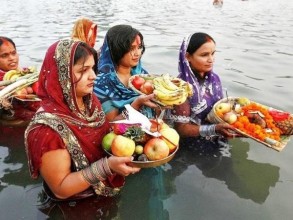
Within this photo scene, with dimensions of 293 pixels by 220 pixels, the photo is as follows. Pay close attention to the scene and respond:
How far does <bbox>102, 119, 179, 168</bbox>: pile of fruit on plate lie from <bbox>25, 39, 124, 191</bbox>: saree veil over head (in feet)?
0.72

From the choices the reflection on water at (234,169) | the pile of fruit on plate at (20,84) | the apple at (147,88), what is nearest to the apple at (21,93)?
the pile of fruit on plate at (20,84)

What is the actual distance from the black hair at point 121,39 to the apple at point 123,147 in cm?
153

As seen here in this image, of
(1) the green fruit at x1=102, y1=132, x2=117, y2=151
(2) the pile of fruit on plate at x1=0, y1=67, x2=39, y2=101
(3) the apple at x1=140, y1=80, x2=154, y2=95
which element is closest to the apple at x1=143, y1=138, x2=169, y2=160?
(1) the green fruit at x1=102, y1=132, x2=117, y2=151

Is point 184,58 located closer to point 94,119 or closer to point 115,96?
point 115,96

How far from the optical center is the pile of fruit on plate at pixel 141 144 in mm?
2574

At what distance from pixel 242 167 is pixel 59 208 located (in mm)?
2494

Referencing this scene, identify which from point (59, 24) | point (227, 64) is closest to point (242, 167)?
point (227, 64)

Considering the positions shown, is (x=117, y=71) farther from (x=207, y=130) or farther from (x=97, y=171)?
(x=97, y=171)

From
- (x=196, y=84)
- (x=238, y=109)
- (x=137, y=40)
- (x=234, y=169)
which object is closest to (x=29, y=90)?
(x=137, y=40)

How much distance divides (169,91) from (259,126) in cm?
118

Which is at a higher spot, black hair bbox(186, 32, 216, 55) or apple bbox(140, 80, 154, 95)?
black hair bbox(186, 32, 216, 55)

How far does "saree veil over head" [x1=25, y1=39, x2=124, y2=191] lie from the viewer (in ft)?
8.30

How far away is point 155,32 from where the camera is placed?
14203mm

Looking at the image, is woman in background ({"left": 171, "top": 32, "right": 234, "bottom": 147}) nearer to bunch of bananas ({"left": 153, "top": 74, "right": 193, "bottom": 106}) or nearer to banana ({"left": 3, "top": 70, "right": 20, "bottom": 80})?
bunch of bananas ({"left": 153, "top": 74, "right": 193, "bottom": 106})
